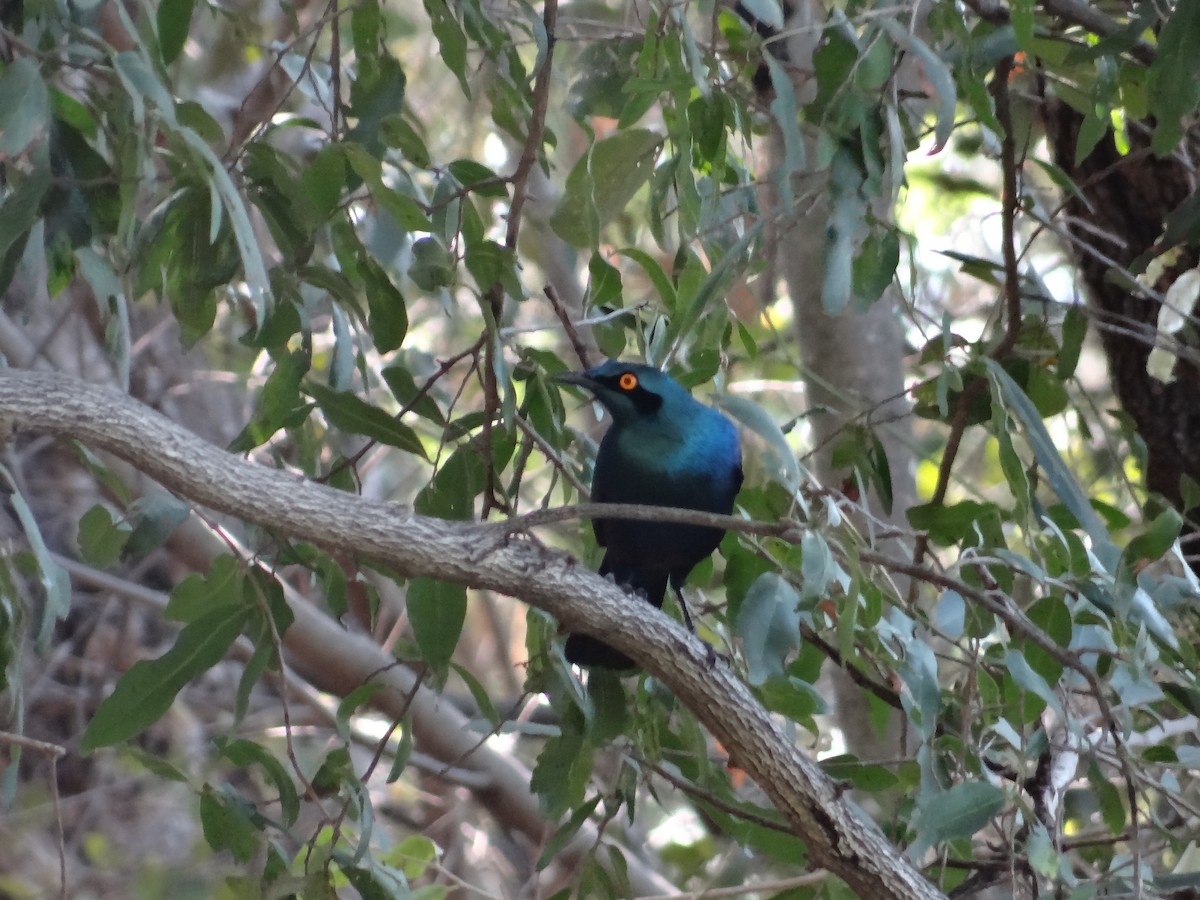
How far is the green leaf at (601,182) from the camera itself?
2.82m

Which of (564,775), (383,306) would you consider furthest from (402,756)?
(383,306)

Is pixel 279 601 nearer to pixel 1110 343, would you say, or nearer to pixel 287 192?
pixel 287 192

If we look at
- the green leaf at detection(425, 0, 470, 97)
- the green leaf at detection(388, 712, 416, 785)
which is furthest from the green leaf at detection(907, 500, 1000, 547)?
the green leaf at detection(425, 0, 470, 97)

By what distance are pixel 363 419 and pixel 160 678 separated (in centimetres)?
65

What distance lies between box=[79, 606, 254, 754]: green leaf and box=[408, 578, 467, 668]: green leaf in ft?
1.15

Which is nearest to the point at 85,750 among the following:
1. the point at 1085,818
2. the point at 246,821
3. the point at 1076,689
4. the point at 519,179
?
the point at 246,821

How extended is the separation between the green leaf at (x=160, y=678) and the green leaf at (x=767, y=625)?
1020mm

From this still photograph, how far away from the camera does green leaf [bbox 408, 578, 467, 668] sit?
2.79 m

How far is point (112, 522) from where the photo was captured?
299cm

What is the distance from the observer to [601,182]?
119 inches

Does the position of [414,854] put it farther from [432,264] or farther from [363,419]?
[432,264]

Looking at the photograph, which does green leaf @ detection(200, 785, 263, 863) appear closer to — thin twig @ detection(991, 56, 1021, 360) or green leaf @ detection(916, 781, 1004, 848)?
green leaf @ detection(916, 781, 1004, 848)

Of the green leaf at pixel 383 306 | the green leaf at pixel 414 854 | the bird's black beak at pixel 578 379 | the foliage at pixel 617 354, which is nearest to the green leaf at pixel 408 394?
the foliage at pixel 617 354

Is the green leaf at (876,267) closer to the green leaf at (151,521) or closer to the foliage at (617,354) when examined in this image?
the foliage at (617,354)
